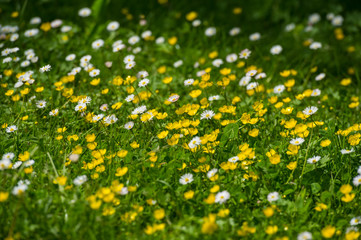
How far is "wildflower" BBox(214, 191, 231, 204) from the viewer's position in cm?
192

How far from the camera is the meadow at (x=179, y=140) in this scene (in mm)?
1880

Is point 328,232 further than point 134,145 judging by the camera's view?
No

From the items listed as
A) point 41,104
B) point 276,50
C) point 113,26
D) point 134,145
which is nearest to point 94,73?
point 41,104

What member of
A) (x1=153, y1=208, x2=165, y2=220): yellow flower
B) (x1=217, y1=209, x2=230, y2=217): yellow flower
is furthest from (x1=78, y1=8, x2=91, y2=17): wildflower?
(x1=217, y1=209, x2=230, y2=217): yellow flower

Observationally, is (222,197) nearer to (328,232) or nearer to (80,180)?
(328,232)

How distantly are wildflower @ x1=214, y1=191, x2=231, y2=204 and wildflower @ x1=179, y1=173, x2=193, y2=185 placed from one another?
18 cm

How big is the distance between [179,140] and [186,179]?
39cm

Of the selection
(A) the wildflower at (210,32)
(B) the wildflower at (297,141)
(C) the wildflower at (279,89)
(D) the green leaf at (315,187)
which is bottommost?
(A) the wildflower at (210,32)

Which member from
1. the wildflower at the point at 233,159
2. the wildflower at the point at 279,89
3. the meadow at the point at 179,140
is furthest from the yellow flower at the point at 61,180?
the wildflower at the point at 279,89

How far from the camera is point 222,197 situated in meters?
1.94

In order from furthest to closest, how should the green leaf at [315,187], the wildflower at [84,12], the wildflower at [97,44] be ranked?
the wildflower at [84,12]
the wildflower at [97,44]
the green leaf at [315,187]

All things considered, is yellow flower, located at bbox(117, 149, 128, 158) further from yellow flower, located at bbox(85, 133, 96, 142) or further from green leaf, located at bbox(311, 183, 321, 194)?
green leaf, located at bbox(311, 183, 321, 194)

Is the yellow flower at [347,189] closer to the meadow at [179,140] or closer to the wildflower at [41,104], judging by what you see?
the meadow at [179,140]

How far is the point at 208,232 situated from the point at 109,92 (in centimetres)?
165
